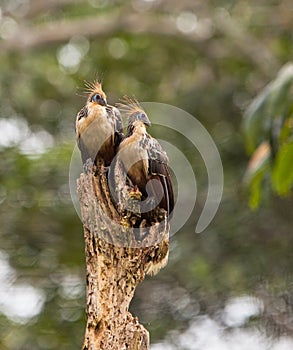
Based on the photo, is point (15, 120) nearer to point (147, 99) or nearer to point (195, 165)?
point (147, 99)

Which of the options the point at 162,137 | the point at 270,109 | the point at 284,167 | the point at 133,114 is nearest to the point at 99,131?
the point at 133,114

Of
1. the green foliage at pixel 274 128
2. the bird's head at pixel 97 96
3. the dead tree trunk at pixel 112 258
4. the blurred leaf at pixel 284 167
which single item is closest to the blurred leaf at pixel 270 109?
the green foliage at pixel 274 128

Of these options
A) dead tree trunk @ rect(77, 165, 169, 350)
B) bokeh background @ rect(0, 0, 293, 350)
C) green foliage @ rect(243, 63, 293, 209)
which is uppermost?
bokeh background @ rect(0, 0, 293, 350)

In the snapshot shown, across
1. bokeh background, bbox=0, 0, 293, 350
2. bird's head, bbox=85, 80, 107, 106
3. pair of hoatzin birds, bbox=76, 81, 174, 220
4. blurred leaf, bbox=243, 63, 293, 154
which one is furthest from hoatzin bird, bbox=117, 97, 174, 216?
bokeh background, bbox=0, 0, 293, 350

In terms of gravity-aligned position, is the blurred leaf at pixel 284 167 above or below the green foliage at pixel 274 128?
below

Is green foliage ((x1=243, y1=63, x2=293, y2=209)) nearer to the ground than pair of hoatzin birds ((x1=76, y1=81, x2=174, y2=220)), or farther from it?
farther from it

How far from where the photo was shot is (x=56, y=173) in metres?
7.86

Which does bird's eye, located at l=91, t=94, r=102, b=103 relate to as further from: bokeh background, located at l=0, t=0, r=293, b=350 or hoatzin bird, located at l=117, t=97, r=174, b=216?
bokeh background, located at l=0, t=0, r=293, b=350

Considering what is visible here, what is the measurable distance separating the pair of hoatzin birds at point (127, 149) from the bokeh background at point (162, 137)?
3246 mm

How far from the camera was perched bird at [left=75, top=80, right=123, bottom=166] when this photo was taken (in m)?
2.98

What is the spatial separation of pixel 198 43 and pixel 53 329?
10.5 ft

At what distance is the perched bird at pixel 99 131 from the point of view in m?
2.98

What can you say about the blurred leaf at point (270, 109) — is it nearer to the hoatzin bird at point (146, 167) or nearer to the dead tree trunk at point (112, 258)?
the hoatzin bird at point (146, 167)

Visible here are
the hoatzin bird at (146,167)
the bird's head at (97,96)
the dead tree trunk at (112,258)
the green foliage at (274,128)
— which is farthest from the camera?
the green foliage at (274,128)
